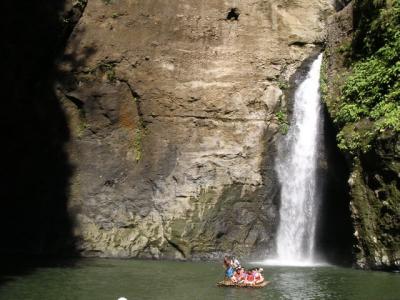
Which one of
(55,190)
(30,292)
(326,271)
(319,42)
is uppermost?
(319,42)

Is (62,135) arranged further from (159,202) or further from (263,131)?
(263,131)

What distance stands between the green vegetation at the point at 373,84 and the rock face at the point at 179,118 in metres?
4.78

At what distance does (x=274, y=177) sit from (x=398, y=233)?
724 cm

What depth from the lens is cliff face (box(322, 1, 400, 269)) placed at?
1794cm

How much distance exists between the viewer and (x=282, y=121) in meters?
24.7

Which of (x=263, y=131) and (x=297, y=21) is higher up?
(x=297, y=21)

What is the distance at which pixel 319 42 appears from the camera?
25.7m

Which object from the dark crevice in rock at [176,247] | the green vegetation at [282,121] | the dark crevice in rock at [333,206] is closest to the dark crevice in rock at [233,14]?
the green vegetation at [282,121]

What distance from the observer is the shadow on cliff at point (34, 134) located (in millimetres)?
23562

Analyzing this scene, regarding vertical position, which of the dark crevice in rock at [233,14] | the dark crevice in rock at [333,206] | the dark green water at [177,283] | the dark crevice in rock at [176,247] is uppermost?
the dark crevice in rock at [233,14]

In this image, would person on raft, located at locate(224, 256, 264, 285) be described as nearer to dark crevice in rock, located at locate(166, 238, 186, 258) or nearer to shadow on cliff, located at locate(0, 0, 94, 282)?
dark crevice in rock, located at locate(166, 238, 186, 258)

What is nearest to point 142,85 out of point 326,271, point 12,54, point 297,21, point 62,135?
point 62,135

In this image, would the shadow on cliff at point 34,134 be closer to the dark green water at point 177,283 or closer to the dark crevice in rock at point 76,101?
the dark crevice in rock at point 76,101

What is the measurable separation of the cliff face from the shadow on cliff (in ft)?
39.1
